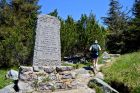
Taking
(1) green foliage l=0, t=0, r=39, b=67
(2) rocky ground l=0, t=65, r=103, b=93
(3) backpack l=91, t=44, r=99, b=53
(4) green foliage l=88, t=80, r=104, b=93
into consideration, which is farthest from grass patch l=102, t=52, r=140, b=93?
(1) green foliage l=0, t=0, r=39, b=67

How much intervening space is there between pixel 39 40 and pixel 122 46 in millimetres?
19686

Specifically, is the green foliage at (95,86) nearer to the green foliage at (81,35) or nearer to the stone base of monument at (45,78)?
the stone base of monument at (45,78)

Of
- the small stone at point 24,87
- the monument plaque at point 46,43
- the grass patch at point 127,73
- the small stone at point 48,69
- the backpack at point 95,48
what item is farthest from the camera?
the backpack at point 95,48

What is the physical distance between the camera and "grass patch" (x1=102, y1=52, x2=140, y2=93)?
14.8m

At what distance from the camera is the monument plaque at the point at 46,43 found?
15.9m

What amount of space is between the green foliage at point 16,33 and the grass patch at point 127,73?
7.09 metres

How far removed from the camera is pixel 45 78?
15453mm

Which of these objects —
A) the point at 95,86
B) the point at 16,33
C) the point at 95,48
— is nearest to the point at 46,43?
the point at 95,86

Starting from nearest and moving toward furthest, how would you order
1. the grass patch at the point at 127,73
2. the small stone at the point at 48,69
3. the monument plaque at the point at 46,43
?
the grass patch at the point at 127,73 < the small stone at the point at 48,69 < the monument plaque at the point at 46,43

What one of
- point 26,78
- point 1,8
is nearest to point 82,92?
point 26,78

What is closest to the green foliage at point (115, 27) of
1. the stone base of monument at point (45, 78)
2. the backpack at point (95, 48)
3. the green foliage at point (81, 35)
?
the green foliage at point (81, 35)

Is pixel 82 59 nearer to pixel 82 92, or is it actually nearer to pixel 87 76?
pixel 87 76

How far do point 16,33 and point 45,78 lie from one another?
15.5 m

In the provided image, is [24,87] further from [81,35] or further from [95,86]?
[81,35]
